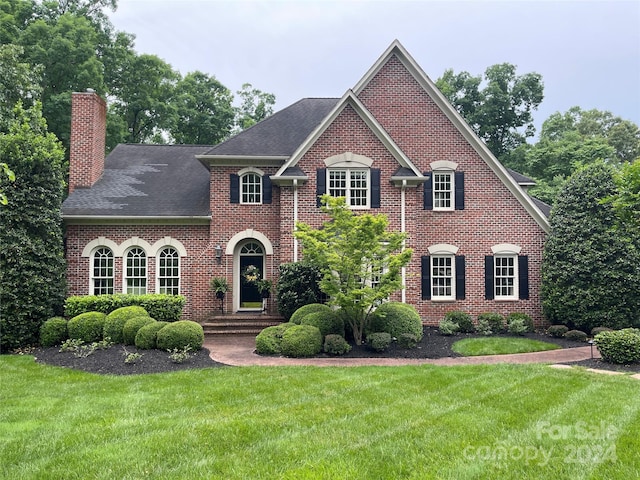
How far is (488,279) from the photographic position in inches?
615

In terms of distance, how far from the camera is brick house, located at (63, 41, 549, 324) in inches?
598

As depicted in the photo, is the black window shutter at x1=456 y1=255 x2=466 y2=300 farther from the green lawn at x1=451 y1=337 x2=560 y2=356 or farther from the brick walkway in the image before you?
the brick walkway

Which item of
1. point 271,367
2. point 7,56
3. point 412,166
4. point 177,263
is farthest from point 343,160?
point 7,56

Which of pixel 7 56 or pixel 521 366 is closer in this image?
pixel 521 366

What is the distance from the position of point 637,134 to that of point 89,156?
148ft

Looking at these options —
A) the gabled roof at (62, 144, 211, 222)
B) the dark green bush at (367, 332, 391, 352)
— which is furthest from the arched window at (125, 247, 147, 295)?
the dark green bush at (367, 332, 391, 352)

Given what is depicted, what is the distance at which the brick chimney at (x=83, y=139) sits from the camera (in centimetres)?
1638

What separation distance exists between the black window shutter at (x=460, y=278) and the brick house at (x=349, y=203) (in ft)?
0.13

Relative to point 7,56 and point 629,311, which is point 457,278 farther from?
point 7,56

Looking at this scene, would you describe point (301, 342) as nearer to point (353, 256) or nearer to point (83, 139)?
point (353, 256)

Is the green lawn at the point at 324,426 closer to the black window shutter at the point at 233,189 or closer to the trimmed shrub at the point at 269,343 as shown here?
the trimmed shrub at the point at 269,343

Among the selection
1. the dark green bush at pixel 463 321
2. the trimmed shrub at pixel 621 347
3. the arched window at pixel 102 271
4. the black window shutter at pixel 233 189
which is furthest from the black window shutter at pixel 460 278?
the arched window at pixel 102 271

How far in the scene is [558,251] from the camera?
1419cm

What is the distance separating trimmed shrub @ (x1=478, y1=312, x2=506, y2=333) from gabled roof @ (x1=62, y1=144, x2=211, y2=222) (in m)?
10.3
